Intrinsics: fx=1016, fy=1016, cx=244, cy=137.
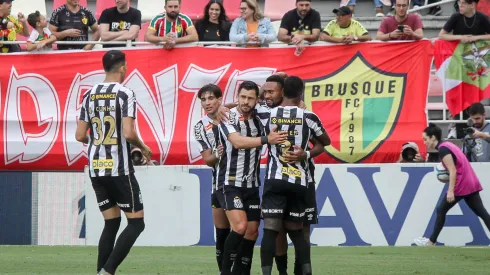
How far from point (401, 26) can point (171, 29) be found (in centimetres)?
371

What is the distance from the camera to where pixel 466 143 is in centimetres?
1633

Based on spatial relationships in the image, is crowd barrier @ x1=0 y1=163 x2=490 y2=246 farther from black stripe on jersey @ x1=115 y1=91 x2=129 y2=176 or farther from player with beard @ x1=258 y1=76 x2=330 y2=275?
black stripe on jersey @ x1=115 y1=91 x2=129 y2=176

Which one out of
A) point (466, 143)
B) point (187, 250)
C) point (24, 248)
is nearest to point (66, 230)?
point (24, 248)

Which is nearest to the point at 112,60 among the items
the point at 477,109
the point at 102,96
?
the point at 102,96

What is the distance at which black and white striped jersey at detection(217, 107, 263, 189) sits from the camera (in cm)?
995

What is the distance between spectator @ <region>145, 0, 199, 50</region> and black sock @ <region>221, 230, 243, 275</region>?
6887 mm

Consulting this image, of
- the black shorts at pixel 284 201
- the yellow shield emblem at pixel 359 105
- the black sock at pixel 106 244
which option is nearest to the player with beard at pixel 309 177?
the black shorts at pixel 284 201

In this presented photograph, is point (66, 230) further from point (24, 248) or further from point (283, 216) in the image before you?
point (283, 216)

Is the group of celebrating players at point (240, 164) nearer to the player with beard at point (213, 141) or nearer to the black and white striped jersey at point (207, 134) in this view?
the player with beard at point (213, 141)

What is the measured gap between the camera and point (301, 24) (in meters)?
16.6

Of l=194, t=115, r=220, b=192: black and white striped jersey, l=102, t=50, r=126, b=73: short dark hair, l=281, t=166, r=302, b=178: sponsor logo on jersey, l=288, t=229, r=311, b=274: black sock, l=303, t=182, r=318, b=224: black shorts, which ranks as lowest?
l=288, t=229, r=311, b=274: black sock

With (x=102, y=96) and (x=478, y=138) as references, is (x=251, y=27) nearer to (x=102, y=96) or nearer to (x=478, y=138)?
(x=478, y=138)

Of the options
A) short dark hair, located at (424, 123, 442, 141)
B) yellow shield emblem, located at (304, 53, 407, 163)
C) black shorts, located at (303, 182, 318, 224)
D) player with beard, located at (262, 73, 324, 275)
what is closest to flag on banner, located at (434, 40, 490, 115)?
yellow shield emblem, located at (304, 53, 407, 163)

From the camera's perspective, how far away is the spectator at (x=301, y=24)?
1636cm
